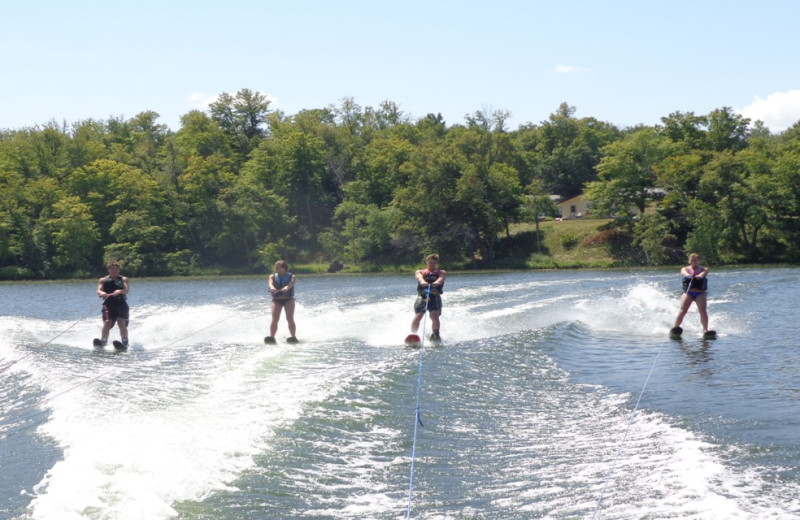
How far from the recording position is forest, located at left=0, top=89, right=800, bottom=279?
170 ft

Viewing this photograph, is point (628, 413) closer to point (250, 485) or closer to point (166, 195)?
point (250, 485)

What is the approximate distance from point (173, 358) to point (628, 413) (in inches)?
300

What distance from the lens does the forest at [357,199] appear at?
170 ft

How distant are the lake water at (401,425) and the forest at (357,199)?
123 ft

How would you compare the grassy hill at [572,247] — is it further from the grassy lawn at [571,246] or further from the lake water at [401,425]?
the lake water at [401,425]

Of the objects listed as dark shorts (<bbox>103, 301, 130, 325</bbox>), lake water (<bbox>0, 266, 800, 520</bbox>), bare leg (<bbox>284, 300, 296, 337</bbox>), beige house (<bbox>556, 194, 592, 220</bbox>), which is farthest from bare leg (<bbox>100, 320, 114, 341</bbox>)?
beige house (<bbox>556, 194, 592, 220</bbox>)

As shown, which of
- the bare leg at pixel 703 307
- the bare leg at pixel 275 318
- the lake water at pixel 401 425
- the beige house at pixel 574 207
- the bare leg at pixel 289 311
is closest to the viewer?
the lake water at pixel 401 425

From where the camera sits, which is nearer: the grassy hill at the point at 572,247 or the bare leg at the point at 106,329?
the bare leg at the point at 106,329

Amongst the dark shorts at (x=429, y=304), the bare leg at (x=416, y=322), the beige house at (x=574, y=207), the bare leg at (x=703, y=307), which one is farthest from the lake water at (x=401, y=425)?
the beige house at (x=574, y=207)

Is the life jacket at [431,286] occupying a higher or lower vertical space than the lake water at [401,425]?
higher

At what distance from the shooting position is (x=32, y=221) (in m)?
62.0

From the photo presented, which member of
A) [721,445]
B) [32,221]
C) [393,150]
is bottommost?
[721,445]

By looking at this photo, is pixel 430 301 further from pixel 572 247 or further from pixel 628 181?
pixel 628 181

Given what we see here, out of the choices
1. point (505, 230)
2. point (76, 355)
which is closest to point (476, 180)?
point (505, 230)
